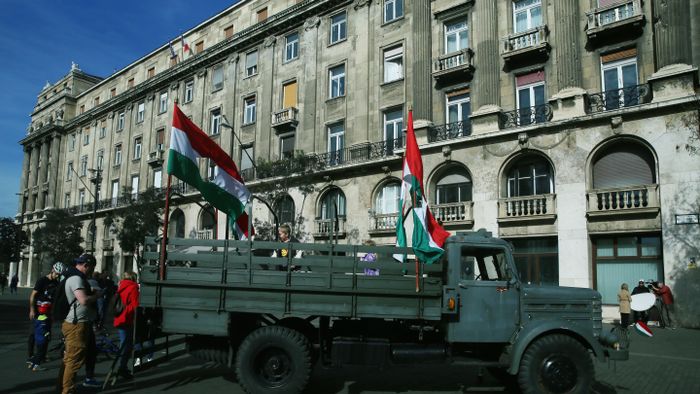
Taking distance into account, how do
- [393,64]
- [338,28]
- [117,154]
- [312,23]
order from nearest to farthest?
A: [393,64], [338,28], [312,23], [117,154]

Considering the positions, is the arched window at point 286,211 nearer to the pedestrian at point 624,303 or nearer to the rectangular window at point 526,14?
the rectangular window at point 526,14

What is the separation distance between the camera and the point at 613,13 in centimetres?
A: 1941

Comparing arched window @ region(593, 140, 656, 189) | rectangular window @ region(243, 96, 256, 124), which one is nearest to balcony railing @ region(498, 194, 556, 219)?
arched window @ region(593, 140, 656, 189)

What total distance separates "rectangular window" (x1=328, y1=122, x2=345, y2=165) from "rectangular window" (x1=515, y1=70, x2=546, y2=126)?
9.77 meters

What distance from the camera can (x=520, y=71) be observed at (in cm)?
2172

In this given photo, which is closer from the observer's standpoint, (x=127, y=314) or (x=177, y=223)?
(x=127, y=314)

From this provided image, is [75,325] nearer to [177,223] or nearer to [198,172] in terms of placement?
[198,172]

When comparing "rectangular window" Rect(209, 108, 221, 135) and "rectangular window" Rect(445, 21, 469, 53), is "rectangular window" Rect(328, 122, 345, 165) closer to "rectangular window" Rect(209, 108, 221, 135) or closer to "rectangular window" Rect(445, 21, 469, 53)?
"rectangular window" Rect(445, 21, 469, 53)

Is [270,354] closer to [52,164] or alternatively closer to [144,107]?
[144,107]

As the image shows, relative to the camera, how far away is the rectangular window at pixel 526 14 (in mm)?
21734

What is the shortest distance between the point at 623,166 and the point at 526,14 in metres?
7.91

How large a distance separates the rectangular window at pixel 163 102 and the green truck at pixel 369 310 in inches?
1421

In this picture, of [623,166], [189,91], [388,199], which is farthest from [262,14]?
[623,166]

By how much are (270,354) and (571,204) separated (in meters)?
15.0
